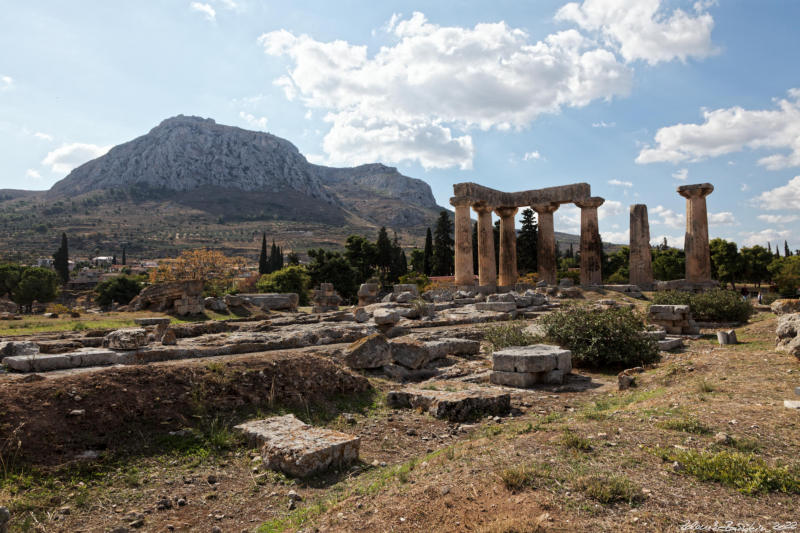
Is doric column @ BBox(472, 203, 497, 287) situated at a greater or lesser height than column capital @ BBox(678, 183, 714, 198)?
lesser

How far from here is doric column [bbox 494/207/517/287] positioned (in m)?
32.7

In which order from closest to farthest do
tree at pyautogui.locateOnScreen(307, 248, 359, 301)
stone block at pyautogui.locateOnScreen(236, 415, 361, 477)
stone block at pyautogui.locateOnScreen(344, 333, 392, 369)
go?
stone block at pyautogui.locateOnScreen(236, 415, 361, 477), stone block at pyautogui.locateOnScreen(344, 333, 392, 369), tree at pyautogui.locateOnScreen(307, 248, 359, 301)

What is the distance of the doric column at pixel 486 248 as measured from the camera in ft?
100

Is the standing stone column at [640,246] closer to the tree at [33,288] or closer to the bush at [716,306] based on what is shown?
the bush at [716,306]

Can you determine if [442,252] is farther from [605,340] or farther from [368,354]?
[368,354]

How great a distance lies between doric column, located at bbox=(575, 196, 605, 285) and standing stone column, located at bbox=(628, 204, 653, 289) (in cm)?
204

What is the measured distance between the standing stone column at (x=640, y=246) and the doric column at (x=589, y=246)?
2.04 metres

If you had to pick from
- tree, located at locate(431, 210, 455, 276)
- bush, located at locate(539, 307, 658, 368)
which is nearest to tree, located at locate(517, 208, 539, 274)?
tree, located at locate(431, 210, 455, 276)

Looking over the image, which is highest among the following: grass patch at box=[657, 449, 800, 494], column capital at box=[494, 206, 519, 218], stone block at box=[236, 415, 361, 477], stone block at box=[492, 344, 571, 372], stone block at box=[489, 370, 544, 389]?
column capital at box=[494, 206, 519, 218]

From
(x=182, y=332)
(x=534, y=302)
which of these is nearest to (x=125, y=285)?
(x=182, y=332)

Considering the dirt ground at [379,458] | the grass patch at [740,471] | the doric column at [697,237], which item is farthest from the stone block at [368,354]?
the doric column at [697,237]

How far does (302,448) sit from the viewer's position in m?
5.44

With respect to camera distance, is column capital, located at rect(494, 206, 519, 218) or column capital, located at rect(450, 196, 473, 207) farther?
column capital, located at rect(494, 206, 519, 218)

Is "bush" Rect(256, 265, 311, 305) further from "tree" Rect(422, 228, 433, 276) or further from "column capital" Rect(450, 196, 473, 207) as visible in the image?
"tree" Rect(422, 228, 433, 276)
